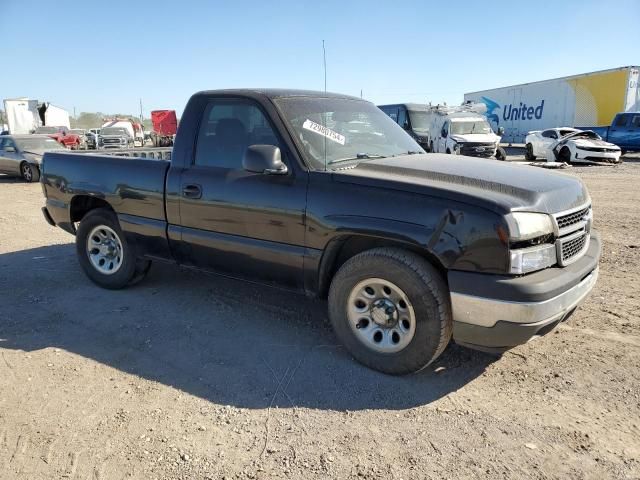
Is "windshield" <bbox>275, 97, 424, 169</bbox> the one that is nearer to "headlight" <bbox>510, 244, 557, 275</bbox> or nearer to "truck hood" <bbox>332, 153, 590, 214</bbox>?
"truck hood" <bbox>332, 153, 590, 214</bbox>

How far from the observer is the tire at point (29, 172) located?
15.6 metres

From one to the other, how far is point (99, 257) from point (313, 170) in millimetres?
2855

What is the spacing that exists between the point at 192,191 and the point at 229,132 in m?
0.59

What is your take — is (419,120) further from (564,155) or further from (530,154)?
(564,155)

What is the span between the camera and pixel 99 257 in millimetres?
5195

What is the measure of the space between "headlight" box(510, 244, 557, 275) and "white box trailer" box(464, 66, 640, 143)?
79.7ft

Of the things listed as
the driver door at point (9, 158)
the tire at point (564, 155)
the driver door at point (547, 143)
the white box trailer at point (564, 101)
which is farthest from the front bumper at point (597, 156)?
the driver door at point (9, 158)

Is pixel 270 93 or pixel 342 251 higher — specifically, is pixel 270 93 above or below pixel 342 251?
above

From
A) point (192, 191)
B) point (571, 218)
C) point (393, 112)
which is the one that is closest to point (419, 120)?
point (393, 112)

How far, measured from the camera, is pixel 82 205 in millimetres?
5316

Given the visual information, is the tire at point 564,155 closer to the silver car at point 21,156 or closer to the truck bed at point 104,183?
the truck bed at point 104,183

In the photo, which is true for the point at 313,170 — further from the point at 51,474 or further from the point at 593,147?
the point at 593,147

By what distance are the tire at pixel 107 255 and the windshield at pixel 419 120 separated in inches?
785

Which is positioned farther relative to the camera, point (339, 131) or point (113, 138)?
point (113, 138)
